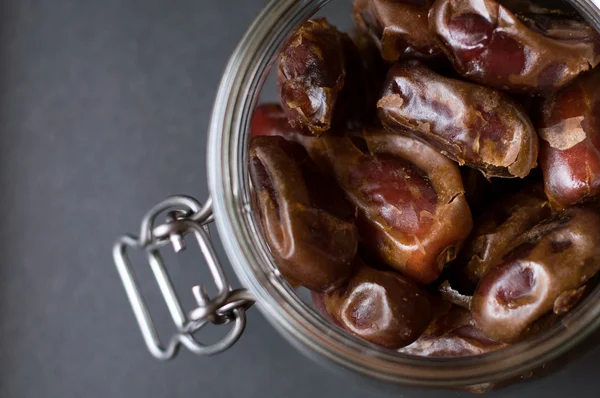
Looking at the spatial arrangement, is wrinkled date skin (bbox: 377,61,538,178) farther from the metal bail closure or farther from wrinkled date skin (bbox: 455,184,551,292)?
the metal bail closure

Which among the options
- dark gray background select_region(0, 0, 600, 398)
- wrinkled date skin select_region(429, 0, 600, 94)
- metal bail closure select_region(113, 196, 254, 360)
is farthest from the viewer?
dark gray background select_region(0, 0, 600, 398)

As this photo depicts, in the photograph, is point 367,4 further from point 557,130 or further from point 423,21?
point 557,130

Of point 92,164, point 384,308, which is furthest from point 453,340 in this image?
point 92,164

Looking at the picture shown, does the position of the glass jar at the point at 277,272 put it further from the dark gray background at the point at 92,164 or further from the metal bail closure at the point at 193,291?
the dark gray background at the point at 92,164

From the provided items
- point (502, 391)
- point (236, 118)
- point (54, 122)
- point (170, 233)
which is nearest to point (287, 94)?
point (236, 118)

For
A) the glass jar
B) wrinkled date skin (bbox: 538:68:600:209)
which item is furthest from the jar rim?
wrinkled date skin (bbox: 538:68:600:209)

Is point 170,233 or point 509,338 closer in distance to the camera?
point 509,338

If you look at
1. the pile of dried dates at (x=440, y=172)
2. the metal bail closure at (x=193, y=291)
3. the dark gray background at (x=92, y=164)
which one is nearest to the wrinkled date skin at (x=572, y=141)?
the pile of dried dates at (x=440, y=172)
